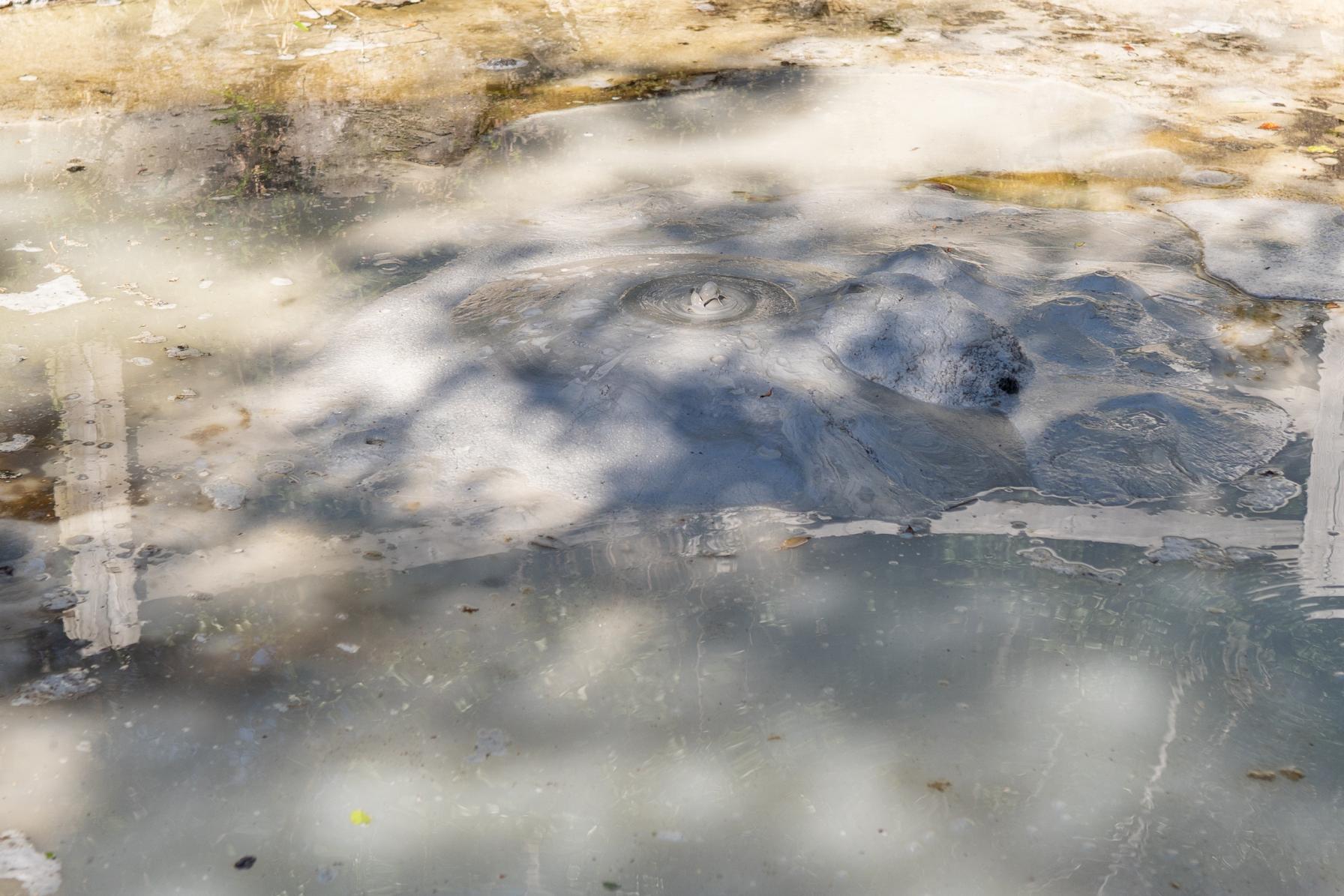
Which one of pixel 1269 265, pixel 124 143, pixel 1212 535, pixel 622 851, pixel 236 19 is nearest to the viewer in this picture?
pixel 622 851

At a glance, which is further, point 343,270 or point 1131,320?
point 343,270

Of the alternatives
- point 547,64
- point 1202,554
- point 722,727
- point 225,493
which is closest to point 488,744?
point 722,727

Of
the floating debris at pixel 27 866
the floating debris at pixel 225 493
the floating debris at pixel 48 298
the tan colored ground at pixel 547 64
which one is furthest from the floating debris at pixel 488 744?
the tan colored ground at pixel 547 64

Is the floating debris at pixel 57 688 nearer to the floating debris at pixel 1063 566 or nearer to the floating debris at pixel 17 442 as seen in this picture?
the floating debris at pixel 17 442

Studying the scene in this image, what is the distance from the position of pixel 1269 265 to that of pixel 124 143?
440 cm

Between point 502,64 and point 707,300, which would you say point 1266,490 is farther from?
point 502,64

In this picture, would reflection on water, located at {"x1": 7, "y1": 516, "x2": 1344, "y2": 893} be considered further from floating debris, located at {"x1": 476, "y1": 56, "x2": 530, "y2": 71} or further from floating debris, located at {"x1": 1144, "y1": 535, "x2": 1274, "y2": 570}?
floating debris, located at {"x1": 476, "y1": 56, "x2": 530, "y2": 71}

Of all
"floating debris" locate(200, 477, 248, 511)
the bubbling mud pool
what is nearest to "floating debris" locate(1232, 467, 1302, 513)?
the bubbling mud pool

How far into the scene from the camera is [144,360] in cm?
306

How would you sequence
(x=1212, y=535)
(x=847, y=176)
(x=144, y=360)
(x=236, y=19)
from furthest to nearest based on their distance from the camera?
(x=236, y=19) < (x=847, y=176) < (x=144, y=360) < (x=1212, y=535)

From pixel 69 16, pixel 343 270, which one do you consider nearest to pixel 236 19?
pixel 69 16

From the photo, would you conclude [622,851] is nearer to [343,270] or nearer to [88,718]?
[88,718]

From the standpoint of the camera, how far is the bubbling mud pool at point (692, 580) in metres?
1.74

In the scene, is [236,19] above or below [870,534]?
above
